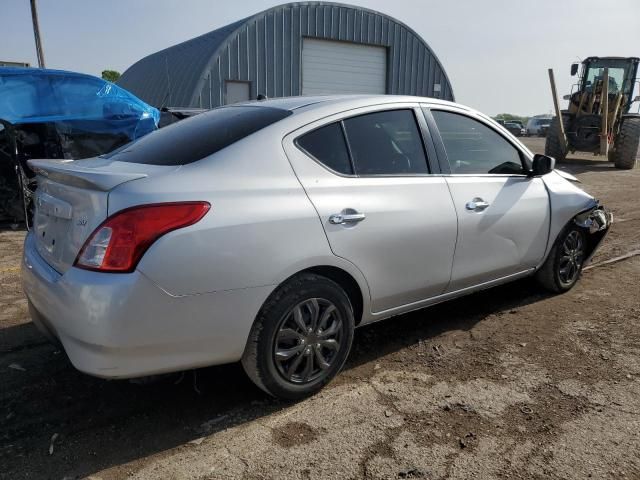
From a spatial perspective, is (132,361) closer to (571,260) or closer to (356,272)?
(356,272)

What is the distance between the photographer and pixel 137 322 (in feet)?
7.81

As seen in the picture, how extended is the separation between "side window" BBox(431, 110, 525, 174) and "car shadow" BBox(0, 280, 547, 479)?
4.08ft

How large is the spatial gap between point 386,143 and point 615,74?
647 inches

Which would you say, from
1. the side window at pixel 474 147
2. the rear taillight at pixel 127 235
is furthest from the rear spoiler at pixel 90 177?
the side window at pixel 474 147

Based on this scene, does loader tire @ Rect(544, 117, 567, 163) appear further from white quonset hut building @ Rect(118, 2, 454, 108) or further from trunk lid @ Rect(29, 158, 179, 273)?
trunk lid @ Rect(29, 158, 179, 273)

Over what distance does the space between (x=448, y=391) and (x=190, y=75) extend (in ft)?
55.6

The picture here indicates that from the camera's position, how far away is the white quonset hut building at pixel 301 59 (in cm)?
1758

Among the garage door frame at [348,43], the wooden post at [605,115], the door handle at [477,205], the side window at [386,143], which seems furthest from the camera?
the garage door frame at [348,43]

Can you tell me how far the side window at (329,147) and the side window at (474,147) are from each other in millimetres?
879

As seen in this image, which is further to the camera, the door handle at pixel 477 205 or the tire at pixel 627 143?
the tire at pixel 627 143

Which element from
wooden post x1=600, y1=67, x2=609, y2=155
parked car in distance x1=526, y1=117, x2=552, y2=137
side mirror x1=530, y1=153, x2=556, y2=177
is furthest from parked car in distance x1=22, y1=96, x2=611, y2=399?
parked car in distance x1=526, y1=117, x2=552, y2=137

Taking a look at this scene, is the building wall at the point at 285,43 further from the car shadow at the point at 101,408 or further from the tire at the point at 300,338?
the tire at the point at 300,338

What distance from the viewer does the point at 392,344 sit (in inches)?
147

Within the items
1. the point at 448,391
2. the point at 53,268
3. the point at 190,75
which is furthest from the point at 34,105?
the point at 190,75
